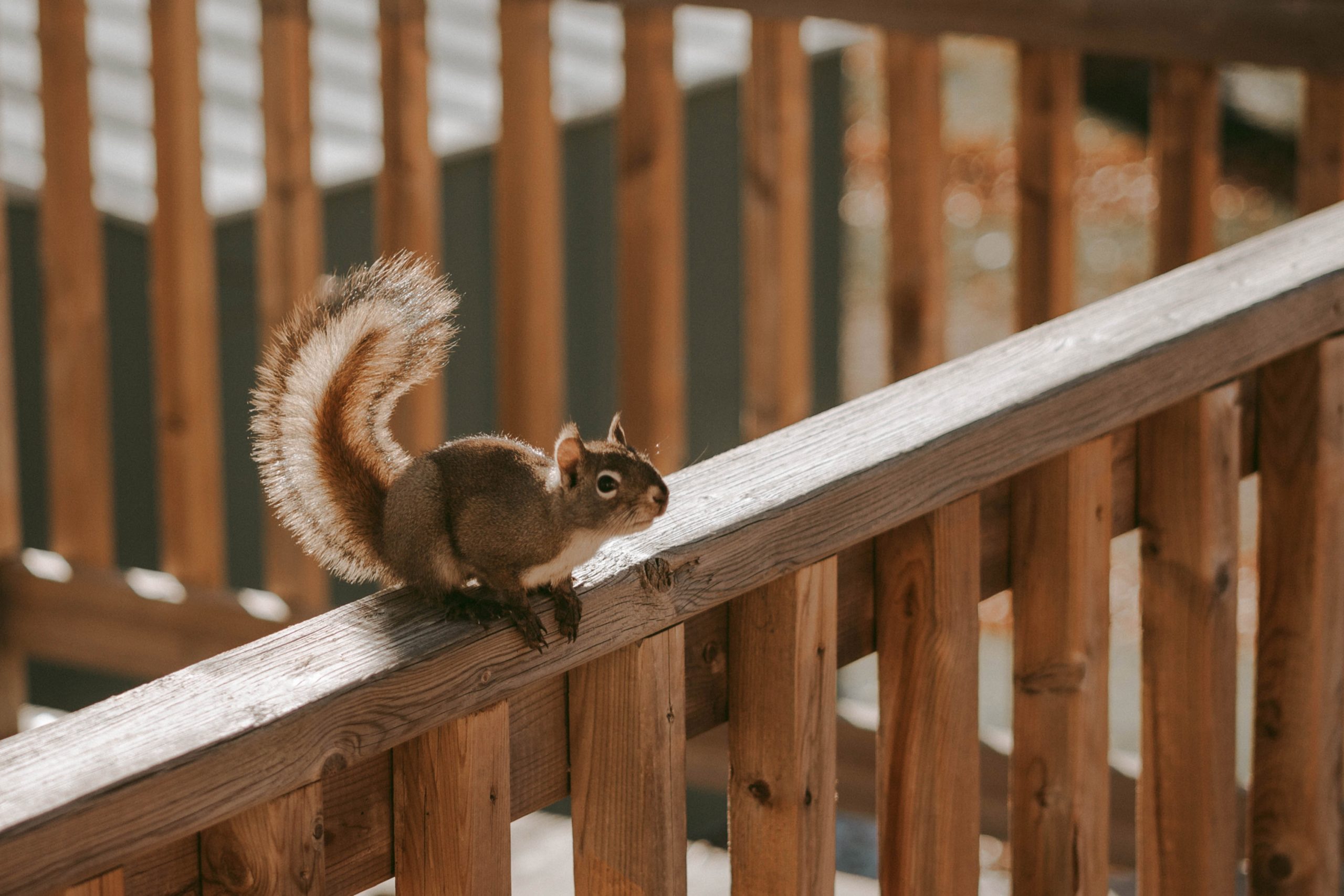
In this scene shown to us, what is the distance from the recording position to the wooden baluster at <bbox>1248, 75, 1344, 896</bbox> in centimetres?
134

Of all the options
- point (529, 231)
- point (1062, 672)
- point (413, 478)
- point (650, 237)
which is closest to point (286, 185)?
point (529, 231)

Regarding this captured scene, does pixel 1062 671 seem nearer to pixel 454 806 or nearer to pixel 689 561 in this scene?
pixel 689 561

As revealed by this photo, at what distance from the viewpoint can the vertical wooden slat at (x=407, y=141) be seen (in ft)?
7.11

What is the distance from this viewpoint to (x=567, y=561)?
3.17 ft

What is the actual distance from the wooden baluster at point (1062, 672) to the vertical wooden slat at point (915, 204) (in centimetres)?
104

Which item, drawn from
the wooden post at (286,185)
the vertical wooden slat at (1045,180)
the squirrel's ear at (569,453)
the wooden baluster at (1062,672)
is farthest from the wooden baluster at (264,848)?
the vertical wooden slat at (1045,180)

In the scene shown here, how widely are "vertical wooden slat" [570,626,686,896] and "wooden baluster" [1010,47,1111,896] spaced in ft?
1.22

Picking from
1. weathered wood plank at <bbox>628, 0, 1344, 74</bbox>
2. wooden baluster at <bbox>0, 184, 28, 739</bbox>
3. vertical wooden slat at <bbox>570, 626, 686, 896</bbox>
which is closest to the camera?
vertical wooden slat at <bbox>570, 626, 686, 896</bbox>

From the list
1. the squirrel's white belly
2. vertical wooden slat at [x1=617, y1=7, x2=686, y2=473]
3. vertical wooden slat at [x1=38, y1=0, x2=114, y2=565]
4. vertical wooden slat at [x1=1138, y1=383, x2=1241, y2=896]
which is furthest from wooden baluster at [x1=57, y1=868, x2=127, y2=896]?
vertical wooden slat at [x1=38, y1=0, x2=114, y2=565]

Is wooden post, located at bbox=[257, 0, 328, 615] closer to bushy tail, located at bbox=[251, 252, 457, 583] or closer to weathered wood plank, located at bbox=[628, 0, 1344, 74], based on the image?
weathered wood plank, located at bbox=[628, 0, 1344, 74]

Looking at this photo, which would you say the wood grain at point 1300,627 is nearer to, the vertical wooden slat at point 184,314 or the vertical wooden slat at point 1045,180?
the vertical wooden slat at point 1045,180

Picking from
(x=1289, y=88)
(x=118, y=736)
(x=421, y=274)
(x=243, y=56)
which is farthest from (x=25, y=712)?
(x=1289, y=88)

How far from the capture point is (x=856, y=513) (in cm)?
102

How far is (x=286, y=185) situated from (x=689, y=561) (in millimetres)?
1515
